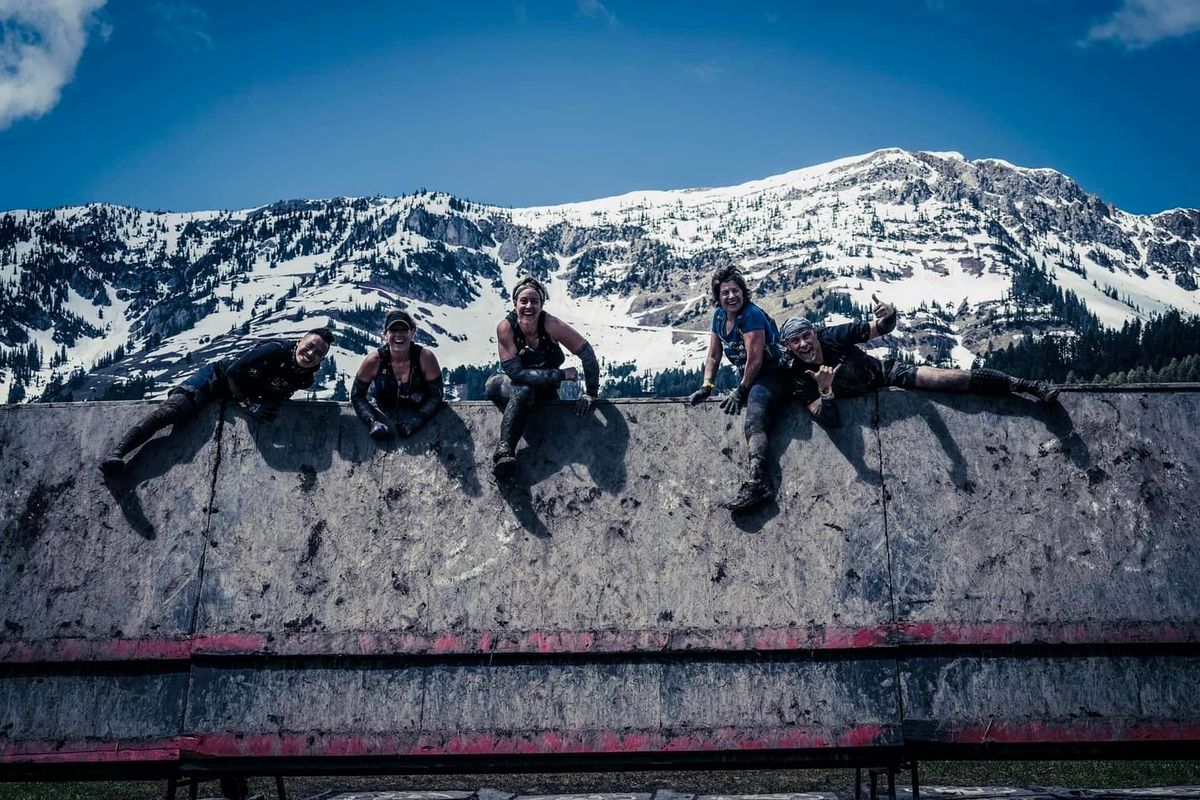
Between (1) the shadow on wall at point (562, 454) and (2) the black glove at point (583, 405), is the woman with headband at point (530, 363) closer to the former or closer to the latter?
(2) the black glove at point (583, 405)

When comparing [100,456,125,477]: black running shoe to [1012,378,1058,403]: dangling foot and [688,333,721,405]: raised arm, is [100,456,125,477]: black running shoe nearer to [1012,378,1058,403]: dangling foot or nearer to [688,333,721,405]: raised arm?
[688,333,721,405]: raised arm

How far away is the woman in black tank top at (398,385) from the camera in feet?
25.9

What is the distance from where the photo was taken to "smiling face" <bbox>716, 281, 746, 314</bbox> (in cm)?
900

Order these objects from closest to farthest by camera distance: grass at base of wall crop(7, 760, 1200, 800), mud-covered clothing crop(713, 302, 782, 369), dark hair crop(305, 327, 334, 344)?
1. mud-covered clothing crop(713, 302, 782, 369)
2. dark hair crop(305, 327, 334, 344)
3. grass at base of wall crop(7, 760, 1200, 800)

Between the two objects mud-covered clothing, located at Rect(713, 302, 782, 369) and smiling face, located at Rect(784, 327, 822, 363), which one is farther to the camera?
mud-covered clothing, located at Rect(713, 302, 782, 369)

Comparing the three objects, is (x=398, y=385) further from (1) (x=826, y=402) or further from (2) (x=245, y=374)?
(1) (x=826, y=402)

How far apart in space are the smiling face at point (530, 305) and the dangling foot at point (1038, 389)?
4.31 m

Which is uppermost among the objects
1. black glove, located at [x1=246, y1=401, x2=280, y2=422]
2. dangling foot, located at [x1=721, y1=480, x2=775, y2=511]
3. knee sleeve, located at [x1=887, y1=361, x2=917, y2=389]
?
knee sleeve, located at [x1=887, y1=361, x2=917, y2=389]

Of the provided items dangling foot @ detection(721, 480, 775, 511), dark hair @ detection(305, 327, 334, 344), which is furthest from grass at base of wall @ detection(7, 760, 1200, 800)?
dark hair @ detection(305, 327, 334, 344)

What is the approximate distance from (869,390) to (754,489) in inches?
56.0

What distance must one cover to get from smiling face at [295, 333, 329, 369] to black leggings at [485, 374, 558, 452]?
171cm

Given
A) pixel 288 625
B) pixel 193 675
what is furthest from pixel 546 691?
pixel 193 675

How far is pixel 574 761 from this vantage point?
21.8 ft

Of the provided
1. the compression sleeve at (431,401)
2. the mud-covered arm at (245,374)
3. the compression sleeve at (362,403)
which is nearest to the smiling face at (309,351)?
the mud-covered arm at (245,374)
